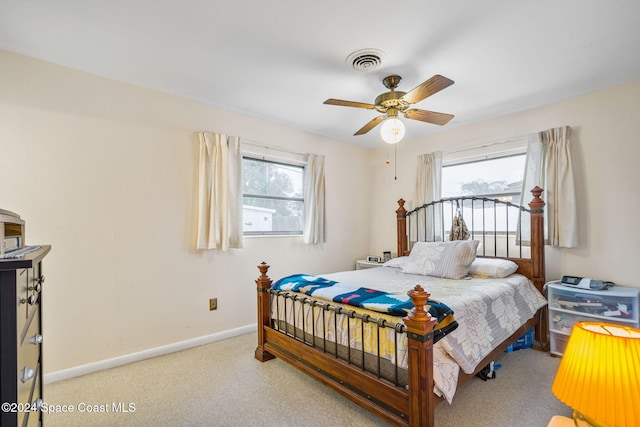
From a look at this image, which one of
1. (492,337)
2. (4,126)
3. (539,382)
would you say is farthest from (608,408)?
(4,126)

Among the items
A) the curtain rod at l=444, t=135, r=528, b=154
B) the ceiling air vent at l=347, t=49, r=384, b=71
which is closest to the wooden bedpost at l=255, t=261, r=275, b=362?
the ceiling air vent at l=347, t=49, r=384, b=71

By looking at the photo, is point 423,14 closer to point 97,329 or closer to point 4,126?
point 4,126

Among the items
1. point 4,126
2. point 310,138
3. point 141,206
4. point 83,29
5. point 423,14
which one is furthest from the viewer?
point 310,138

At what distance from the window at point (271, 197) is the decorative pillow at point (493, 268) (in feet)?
6.91

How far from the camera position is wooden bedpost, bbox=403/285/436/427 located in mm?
1523

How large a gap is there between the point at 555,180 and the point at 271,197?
3.05 m

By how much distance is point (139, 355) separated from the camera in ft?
8.89

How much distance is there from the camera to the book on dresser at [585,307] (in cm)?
246

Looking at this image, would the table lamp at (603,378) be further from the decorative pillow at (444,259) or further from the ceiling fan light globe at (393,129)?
the decorative pillow at (444,259)

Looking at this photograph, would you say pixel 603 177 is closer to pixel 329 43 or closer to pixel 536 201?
pixel 536 201

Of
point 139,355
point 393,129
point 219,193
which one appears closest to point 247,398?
point 139,355

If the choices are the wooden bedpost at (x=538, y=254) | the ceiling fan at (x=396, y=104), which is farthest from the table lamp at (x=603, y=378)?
the wooden bedpost at (x=538, y=254)

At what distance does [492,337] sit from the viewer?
2.08 metres

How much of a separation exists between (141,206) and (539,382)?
3597 mm
